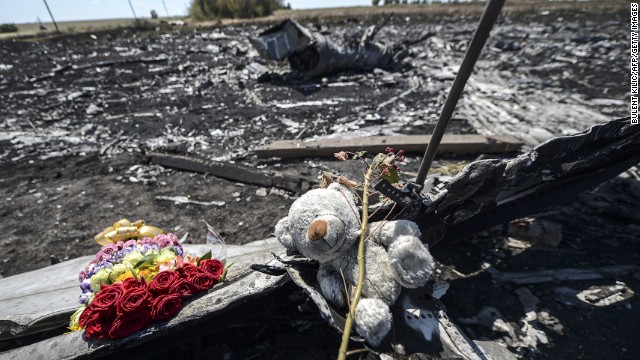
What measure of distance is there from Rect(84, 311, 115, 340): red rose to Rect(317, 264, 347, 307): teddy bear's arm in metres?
1.28

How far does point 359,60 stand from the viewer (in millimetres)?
10180

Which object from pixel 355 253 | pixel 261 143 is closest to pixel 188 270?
pixel 355 253

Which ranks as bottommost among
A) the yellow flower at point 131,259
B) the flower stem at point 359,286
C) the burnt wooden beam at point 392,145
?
the burnt wooden beam at point 392,145

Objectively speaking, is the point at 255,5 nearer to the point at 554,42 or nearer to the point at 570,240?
the point at 554,42

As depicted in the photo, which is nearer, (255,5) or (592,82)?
(592,82)

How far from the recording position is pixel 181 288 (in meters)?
1.94

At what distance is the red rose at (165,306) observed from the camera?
1772 mm

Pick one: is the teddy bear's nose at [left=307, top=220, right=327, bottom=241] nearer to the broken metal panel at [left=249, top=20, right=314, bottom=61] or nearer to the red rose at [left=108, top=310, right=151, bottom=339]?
the red rose at [left=108, top=310, right=151, bottom=339]

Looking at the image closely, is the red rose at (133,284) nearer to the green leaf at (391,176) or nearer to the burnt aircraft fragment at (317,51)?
the green leaf at (391,176)

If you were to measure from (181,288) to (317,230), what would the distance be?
1105 mm

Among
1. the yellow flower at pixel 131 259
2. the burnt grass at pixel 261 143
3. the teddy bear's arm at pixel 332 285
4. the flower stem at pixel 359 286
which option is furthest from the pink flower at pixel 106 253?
the flower stem at pixel 359 286

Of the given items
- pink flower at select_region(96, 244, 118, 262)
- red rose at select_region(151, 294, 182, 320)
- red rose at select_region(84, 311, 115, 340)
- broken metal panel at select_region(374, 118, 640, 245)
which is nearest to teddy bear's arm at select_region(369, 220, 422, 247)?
broken metal panel at select_region(374, 118, 640, 245)

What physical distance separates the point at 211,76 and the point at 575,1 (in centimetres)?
2527

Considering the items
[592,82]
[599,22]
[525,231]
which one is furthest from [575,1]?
[525,231]
